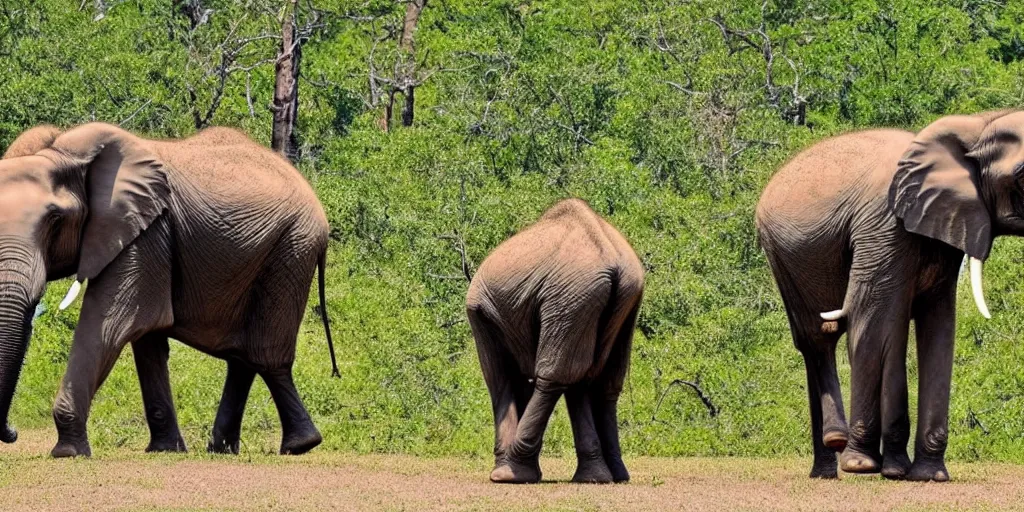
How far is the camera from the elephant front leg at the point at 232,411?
14805 millimetres

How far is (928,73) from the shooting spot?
25.4 m

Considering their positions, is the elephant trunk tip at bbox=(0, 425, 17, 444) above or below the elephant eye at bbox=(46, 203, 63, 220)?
below

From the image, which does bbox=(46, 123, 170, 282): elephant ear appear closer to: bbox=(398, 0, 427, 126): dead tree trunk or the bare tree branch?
the bare tree branch

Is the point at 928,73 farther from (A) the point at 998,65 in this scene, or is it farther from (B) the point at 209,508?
(B) the point at 209,508

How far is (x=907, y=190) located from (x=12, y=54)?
14.5 metres

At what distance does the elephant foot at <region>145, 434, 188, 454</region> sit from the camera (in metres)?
14.4

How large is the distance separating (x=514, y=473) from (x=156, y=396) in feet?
10.7

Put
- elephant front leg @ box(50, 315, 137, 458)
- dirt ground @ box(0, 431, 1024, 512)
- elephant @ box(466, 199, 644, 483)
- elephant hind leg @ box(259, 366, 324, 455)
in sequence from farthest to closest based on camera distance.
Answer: elephant hind leg @ box(259, 366, 324, 455)
elephant front leg @ box(50, 315, 137, 458)
elephant @ box(466, 199, 644, 483)
dirt ground @ box(0, 431, 1024, 512)

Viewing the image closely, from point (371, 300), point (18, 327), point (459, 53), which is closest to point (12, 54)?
point (459, 53)

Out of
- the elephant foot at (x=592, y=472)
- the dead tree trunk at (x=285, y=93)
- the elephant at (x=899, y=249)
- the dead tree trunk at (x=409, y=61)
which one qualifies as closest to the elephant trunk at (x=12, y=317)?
the elephant foot at (x=592, y=472)

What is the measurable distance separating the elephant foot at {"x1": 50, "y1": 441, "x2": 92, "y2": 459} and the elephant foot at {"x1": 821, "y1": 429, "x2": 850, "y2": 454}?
4541 mm

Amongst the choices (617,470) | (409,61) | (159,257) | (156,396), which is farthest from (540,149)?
(617,470)

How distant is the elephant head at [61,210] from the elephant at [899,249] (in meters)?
4.16

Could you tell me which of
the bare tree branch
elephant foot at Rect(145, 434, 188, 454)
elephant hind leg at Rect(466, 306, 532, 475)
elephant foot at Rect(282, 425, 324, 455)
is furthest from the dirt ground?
the bare tree branch
